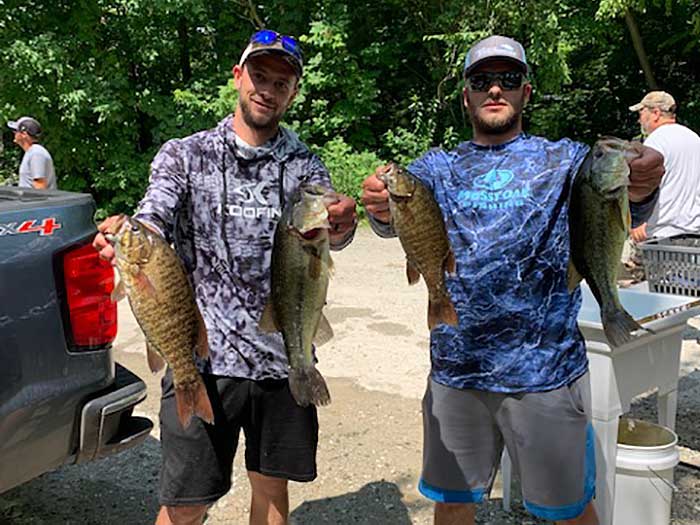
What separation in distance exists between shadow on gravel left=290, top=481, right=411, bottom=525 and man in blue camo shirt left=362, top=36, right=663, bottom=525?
1.13 m

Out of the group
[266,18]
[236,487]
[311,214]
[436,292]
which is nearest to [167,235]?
[311,214]

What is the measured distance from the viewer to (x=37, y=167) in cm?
905

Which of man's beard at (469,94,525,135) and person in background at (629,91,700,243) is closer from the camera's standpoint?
man's beard at (469,94,525,135)

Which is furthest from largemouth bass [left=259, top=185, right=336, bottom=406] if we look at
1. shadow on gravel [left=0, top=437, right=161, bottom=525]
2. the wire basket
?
the wire basket

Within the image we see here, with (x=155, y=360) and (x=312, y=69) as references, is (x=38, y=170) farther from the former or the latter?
(x=312, y=69)

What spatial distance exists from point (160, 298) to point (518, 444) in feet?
5.15

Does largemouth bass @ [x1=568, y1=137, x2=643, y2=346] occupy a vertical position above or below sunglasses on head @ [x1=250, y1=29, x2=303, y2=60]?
below

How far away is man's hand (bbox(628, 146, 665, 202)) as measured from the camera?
2568mm

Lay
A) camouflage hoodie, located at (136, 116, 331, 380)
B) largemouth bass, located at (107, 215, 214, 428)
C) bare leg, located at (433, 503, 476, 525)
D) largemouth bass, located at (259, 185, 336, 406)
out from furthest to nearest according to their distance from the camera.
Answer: bare leg, located at (433, 503, 476, 525) < camouflage hoodie, located at (136, 116, 331, 380) < largemouth bass, located at (259, 185, 336, 406) < largemouth bass, located at (107, 215, 214, 428)

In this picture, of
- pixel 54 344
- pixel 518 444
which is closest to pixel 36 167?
pixel 54 344

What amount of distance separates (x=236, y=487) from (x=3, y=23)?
13351 mm

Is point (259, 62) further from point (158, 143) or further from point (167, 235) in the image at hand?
point (158, 143)

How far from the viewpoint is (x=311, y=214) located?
232 cm

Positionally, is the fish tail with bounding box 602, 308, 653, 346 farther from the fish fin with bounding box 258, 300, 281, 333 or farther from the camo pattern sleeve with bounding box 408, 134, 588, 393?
the fish fin with bounding box 258, 300, 281, 333
